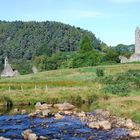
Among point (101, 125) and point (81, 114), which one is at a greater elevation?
point (81, 114)

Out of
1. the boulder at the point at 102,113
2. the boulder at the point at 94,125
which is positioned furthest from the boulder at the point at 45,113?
the boulder at the point at 94,125

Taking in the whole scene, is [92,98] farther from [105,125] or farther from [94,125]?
[105,125]

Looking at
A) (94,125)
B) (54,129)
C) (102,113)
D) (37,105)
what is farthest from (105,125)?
(37,105)

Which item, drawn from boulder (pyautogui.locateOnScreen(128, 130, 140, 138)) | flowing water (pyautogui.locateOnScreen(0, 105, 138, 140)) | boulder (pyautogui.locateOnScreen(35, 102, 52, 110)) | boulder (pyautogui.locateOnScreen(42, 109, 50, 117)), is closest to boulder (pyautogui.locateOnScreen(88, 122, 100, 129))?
flowing water (pyautogui.locateOnScreen(0, 105, 138, 140))

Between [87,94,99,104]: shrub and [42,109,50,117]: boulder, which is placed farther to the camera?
[87,94,99,104]: shrub

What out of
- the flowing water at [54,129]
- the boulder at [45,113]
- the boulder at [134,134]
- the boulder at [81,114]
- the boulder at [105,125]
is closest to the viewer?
the boulder at [134,134]

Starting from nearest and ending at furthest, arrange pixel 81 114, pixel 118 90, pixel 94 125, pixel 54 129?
pixel 54 129, pixel 94 125, pixel 81 114, pixel 118 90

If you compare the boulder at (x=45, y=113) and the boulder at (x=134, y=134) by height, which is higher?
the boulder at (x=45, y=113)

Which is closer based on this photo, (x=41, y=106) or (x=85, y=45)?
(x=41, y=106)

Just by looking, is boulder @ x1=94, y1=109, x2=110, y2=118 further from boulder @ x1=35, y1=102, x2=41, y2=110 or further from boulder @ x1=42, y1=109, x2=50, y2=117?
boulder @ x1=35, y1=102, x2=41, y2=110

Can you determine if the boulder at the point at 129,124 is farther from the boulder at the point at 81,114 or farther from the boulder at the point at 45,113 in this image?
the boulder at the point at 45,113

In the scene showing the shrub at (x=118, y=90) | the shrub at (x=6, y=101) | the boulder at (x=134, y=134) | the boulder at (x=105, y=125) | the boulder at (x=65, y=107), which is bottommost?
the boulder at (x=134, y=134)

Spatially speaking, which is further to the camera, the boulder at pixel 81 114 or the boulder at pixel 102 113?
the boulder at pixel 81 114

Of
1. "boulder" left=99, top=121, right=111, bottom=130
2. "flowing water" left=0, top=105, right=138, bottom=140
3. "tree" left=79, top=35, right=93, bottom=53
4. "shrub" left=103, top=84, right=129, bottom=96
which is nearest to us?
"flowing water" left=0, top=105, right=138, bottom=140
